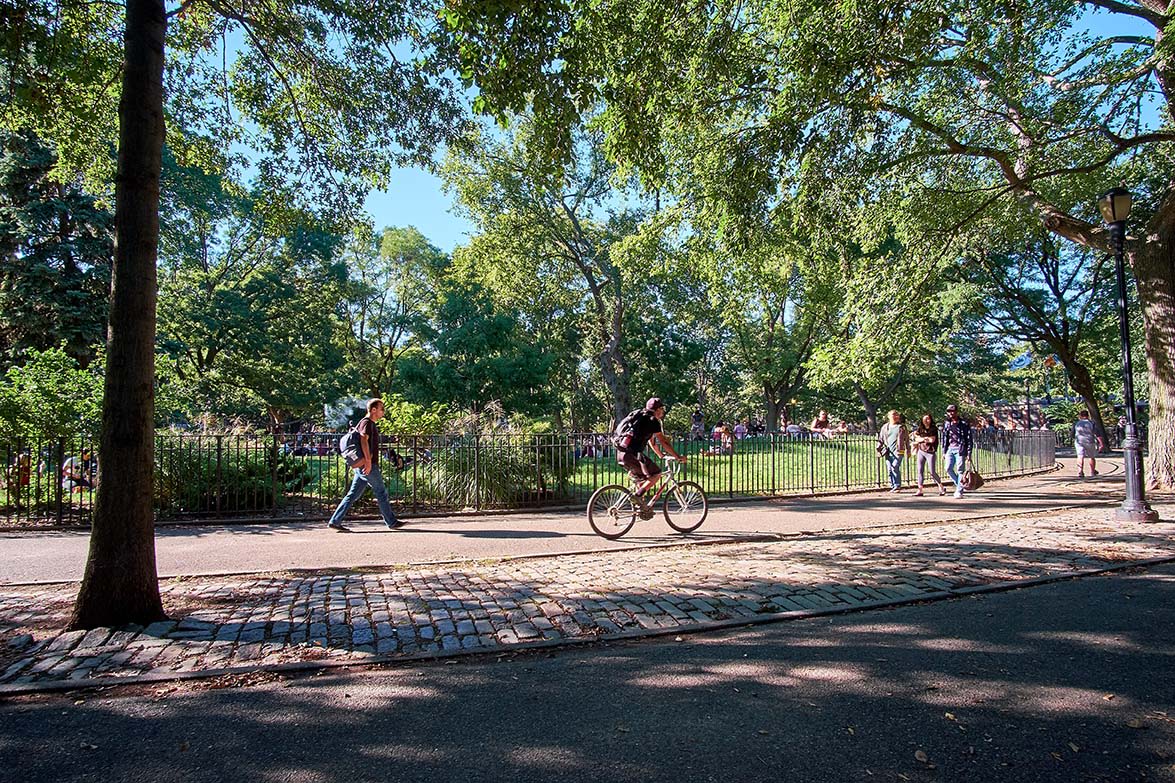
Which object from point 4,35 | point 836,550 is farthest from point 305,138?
point 836,550

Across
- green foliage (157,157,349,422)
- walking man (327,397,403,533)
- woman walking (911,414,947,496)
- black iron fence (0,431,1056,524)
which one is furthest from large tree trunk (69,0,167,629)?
green foliage (157,157,349,422)

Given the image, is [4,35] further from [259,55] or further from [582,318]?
[582,318]

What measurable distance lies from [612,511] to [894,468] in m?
8.50

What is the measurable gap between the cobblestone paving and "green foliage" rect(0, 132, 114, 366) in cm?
1609

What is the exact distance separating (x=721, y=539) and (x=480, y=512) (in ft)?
14.6

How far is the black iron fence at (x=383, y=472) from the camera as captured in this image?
10.3 m

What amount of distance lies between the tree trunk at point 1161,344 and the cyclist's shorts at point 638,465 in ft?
33.5

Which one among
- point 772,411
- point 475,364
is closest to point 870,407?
point 772,411

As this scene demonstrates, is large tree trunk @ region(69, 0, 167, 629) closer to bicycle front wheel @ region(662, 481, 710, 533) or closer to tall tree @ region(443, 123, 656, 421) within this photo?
bicycle front wheel @ region(662, 481, 710, 533)

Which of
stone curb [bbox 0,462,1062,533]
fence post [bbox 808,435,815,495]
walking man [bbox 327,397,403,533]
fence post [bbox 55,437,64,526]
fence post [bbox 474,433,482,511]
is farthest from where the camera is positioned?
fence post [bbox 808,435,815,495]

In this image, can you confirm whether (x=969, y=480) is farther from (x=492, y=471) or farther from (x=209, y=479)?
(x=209, y=479)

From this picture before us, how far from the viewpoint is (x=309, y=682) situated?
12.5 ft

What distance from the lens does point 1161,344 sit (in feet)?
39.2

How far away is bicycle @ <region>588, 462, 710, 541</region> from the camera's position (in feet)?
28.0
